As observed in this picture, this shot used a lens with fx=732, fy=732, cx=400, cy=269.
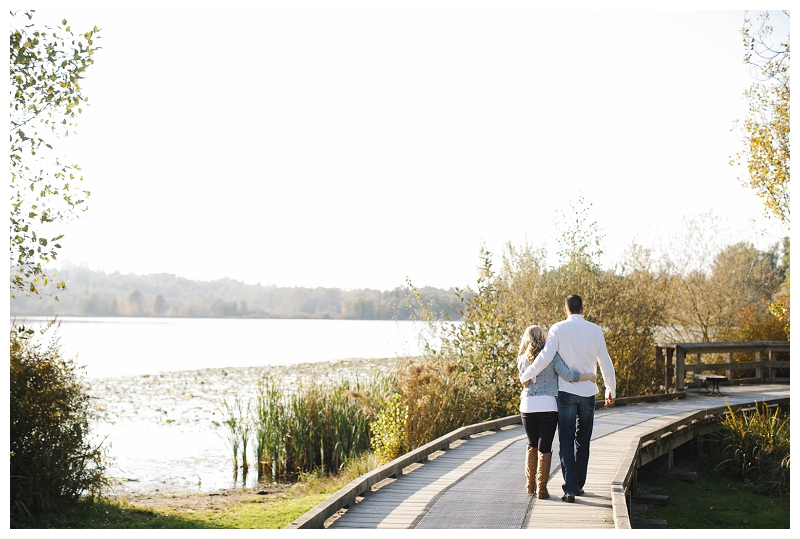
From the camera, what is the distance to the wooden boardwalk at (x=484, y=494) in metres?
5.43

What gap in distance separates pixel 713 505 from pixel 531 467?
4.42 m

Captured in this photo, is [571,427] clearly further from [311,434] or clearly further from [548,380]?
[311,434]

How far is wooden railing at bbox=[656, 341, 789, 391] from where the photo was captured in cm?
1371

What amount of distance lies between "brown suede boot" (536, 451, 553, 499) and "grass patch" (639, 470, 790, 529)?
3230 mm

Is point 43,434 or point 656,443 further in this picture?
point 656,443

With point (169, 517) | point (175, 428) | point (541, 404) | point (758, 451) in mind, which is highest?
point (541, 404)

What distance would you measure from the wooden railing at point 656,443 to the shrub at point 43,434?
19.0 ft

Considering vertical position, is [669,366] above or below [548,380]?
below

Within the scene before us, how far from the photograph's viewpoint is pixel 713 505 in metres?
9.20

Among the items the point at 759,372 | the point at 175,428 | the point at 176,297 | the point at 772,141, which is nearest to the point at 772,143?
the point at 772,141

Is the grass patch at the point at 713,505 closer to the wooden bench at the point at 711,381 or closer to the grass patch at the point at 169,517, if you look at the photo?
the wooden bench at the point at 711,381

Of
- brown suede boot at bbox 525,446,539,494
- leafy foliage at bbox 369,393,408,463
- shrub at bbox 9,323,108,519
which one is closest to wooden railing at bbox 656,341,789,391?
leafy foliage at bbox 369,393,408,463

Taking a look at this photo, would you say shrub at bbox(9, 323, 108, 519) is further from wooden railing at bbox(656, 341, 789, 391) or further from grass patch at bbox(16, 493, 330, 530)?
wooden railing at bbox(656, 341, 789, 391)

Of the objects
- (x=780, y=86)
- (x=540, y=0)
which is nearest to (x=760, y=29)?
(x=780, y=86)
